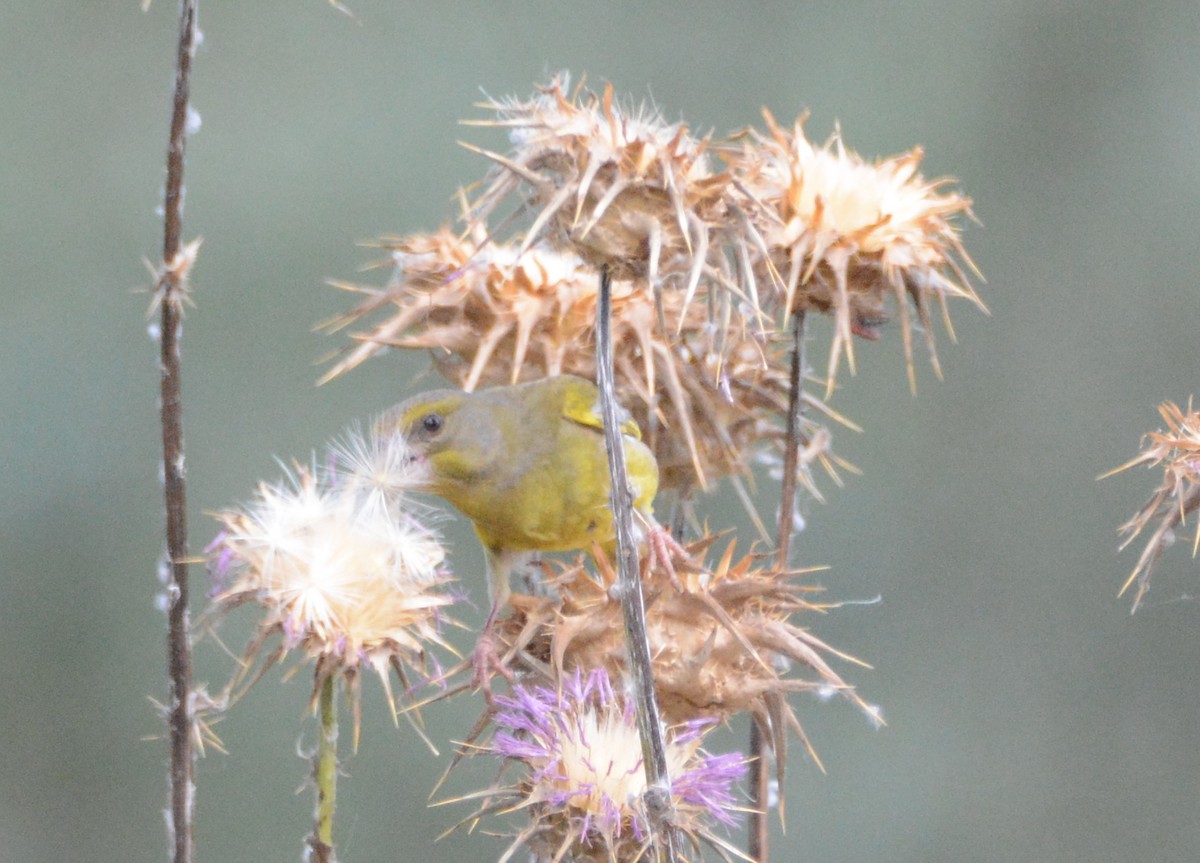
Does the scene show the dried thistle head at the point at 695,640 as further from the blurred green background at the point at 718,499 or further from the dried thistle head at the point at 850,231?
the blurred green background at the point at 718,499

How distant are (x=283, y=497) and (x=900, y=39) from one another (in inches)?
46.1

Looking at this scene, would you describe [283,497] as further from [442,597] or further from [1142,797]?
[1142,797]

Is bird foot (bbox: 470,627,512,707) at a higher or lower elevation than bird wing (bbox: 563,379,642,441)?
lower

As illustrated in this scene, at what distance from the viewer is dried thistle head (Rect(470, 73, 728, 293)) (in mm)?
401

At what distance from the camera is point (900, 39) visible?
148 cm

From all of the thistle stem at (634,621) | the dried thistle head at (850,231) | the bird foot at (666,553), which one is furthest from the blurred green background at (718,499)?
the thistle stem at (634,621)

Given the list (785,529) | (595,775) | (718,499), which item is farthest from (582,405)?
(718,499)

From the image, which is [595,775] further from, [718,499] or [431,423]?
[718,499]

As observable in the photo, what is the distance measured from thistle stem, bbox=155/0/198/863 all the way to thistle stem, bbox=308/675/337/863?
0.04 metres

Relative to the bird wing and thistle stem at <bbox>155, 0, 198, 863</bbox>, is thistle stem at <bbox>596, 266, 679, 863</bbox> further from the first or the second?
the bird wing

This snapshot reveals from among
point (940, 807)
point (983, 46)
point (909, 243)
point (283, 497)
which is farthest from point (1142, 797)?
point (283, 497)

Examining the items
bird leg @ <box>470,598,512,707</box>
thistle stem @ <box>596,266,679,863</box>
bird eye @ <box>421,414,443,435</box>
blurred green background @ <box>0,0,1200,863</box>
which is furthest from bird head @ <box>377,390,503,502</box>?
blurred green background @ <box>0,0,1200,863</box>

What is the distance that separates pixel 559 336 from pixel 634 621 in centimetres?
26

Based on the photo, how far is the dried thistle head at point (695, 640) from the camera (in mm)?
498
